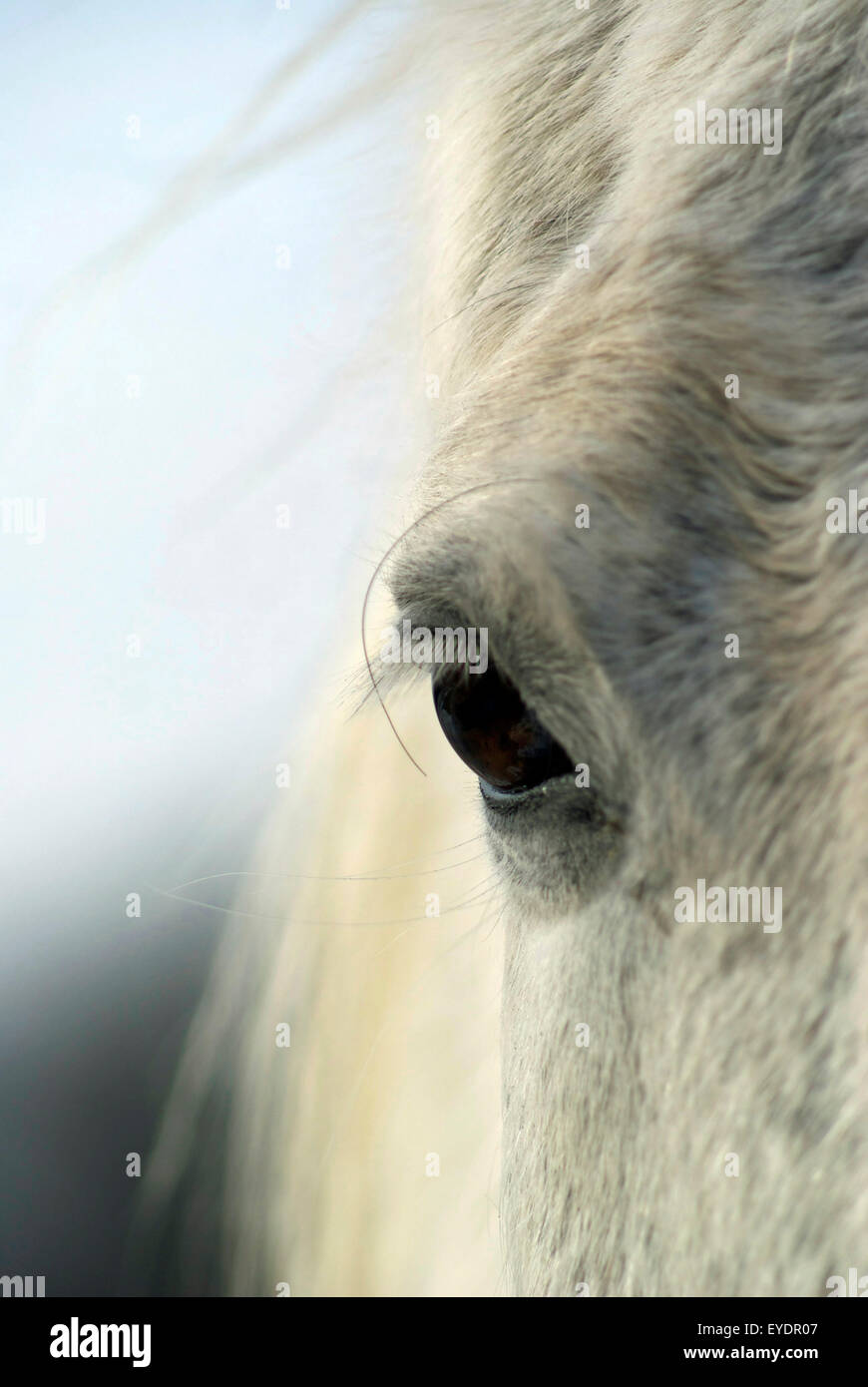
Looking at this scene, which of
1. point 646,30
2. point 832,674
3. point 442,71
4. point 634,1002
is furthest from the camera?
point 442,71

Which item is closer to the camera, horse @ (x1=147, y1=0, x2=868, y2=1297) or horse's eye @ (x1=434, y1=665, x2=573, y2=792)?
horse @ (x1=147, y1=0, x2=868, y2=1297)

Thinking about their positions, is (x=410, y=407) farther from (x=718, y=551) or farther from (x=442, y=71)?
(x=718, y=551)

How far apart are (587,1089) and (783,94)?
58 cm

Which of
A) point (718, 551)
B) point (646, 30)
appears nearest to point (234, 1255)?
point (718, 551)

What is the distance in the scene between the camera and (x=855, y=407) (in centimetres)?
58

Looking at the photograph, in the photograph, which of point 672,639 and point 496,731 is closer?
point 672,639

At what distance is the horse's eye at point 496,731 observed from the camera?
2.37 ft

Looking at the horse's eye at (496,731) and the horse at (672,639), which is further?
the horse's eye at (496,731)

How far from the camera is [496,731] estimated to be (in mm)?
750

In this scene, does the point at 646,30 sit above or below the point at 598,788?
above

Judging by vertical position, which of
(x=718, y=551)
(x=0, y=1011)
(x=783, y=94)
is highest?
(x=783, y=94)

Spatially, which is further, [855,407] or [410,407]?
[410,407]

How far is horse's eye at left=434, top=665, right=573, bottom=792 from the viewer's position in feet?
2.37

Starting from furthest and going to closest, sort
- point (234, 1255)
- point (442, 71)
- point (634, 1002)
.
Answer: point (234, 1255) → point (442, 71) → point (634, 1002)
